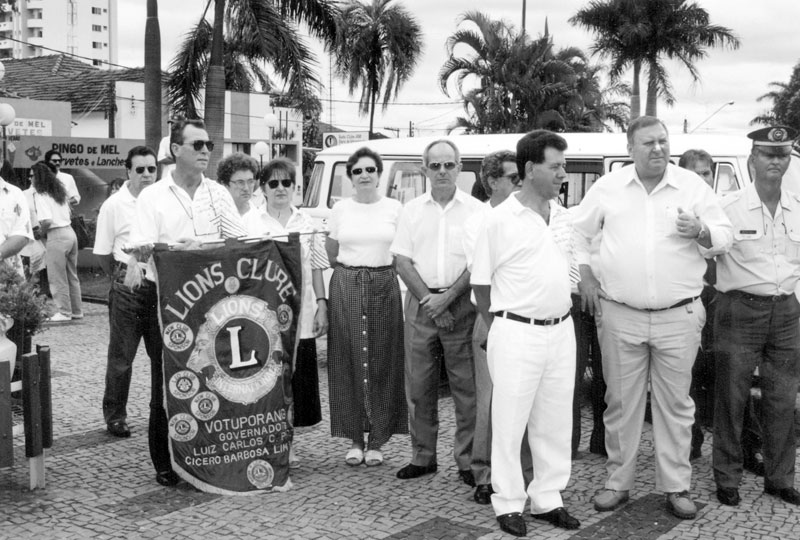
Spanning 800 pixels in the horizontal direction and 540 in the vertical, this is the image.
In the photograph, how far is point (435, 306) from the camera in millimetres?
5473

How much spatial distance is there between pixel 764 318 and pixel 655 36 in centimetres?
2703

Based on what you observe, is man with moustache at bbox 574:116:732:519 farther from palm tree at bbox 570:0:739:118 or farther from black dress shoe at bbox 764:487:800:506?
palm tree at bbox 570:0:739:118

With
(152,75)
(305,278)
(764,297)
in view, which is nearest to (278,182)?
(305,278)

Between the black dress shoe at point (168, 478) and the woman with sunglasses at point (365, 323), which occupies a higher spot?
the woman with sunglasses at point (365, 323)

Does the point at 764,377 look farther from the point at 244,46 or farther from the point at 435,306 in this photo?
the point at 244,46

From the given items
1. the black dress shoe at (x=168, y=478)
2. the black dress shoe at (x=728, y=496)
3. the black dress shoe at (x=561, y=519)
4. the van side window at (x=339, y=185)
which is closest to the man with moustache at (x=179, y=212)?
the black dress shoe at (x=168, y=478)

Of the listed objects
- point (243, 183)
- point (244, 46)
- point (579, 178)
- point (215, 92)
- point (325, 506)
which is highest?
point (244, 46)

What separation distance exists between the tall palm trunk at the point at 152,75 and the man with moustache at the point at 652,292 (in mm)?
13123

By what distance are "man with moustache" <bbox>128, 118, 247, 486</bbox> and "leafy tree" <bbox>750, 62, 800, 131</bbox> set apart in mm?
45601

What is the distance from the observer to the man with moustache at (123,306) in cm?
602

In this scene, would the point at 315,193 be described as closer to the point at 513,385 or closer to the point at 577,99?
the point at 513,385

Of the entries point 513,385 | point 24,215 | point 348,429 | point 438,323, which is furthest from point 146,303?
point 513,385

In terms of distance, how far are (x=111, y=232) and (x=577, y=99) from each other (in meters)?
26.2

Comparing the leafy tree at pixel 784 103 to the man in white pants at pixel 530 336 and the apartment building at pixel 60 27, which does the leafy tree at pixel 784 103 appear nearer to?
the man in white pants at pixel 530 336
